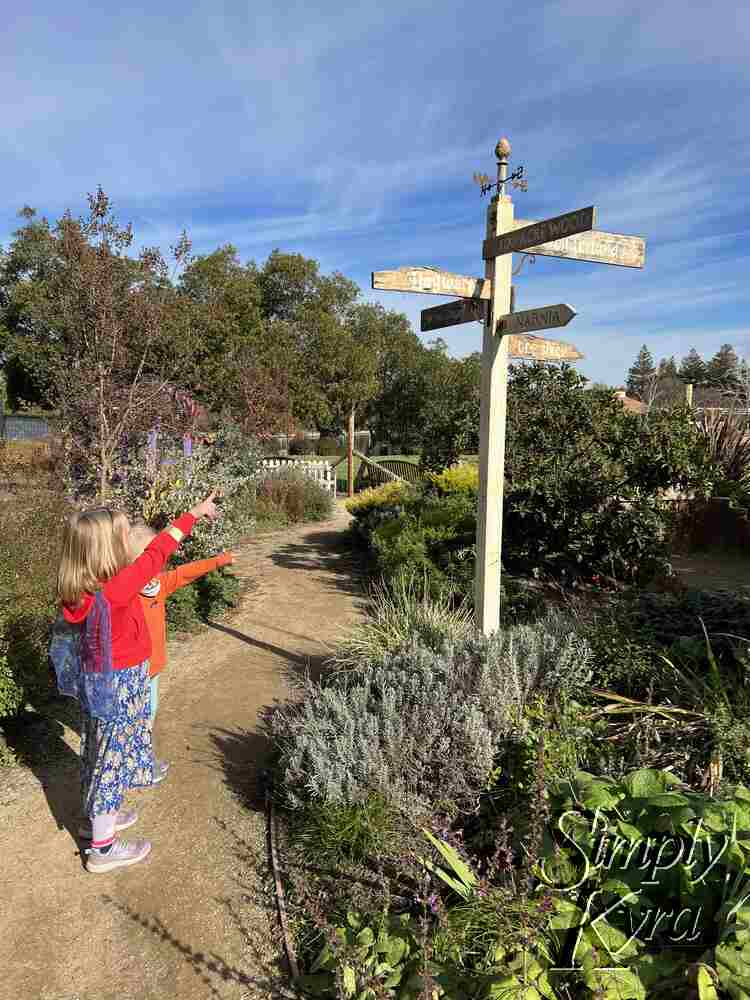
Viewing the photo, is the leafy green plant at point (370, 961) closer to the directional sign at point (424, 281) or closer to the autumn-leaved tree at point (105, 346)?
the directional sign at point (424, 281)

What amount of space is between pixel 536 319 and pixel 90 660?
8.13ft

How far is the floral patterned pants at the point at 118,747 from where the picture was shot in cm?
278

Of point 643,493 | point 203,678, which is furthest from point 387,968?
point 643,493

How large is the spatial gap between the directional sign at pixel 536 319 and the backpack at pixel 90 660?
228cm

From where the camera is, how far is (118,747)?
9.29 ft

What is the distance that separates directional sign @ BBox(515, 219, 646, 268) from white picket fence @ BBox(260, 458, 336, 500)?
1043 centimetres

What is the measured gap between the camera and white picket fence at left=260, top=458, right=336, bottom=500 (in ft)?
46.5

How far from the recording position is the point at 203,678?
191 inches

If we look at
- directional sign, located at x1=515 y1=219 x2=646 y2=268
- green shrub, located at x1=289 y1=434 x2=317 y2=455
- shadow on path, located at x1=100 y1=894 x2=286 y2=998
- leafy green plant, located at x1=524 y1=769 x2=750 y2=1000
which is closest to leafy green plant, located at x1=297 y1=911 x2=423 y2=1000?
shadow on path, located at x1=100 y1=894 x2=286 y2=998

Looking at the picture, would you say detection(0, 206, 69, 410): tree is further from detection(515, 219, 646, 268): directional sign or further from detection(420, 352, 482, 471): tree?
detection(515, 219, 646, 268): directional sign

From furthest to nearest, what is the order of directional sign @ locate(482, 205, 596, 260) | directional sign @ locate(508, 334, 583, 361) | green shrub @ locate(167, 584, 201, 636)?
green shrub @ locate(167, 584, 201, 636) → directional sign @ locate(508, 334, 583, 361) → directional sign @ locate(482, 205, 596, 260)

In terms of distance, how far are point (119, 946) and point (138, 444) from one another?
220 inches

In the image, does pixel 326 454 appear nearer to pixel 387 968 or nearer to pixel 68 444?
pixel 68 444

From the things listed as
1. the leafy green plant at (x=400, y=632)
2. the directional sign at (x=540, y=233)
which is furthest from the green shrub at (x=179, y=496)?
the directional sign at (x=540, y=233)
